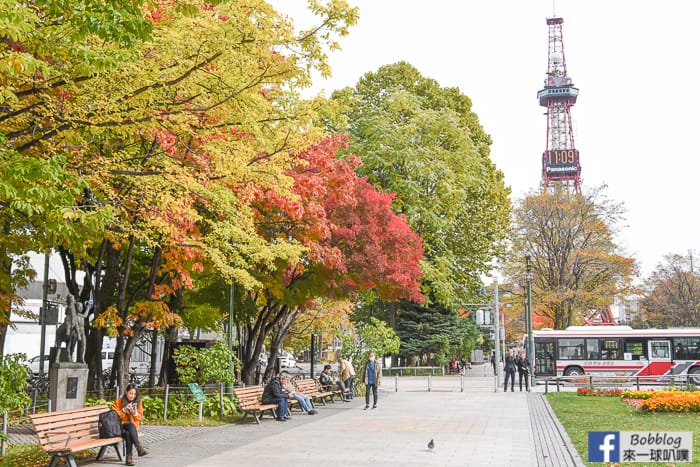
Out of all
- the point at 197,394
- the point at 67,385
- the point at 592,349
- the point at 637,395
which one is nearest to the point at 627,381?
the point at 637,395

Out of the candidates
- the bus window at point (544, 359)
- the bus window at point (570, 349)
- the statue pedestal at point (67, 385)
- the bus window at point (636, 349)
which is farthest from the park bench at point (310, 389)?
the bus window at point (636, 349)

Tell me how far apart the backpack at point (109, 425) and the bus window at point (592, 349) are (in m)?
30.6

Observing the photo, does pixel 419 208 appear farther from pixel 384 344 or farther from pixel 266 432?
pixel 266 432

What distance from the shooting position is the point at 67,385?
14.4 m

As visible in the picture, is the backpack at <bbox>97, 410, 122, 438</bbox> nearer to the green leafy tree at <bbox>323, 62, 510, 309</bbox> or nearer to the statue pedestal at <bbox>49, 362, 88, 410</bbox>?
the statue pedestal at <bbox>49, 362, 88, 410</bbox>

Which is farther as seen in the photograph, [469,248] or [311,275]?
[469,248]

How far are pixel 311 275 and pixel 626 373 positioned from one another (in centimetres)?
2122

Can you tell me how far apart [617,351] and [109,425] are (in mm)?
31315

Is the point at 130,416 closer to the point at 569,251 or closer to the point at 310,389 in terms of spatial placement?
the point at 310,389

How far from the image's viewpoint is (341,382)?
2581cm

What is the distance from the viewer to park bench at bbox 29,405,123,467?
10539 mm

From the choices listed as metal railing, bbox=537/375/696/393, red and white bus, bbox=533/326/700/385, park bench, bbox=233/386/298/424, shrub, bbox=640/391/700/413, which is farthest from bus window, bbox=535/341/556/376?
park bench, bbox=233/386/298/424

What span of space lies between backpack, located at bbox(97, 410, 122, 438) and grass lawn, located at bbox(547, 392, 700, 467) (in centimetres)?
711

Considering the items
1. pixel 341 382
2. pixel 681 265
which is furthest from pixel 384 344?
pixel 681 265
